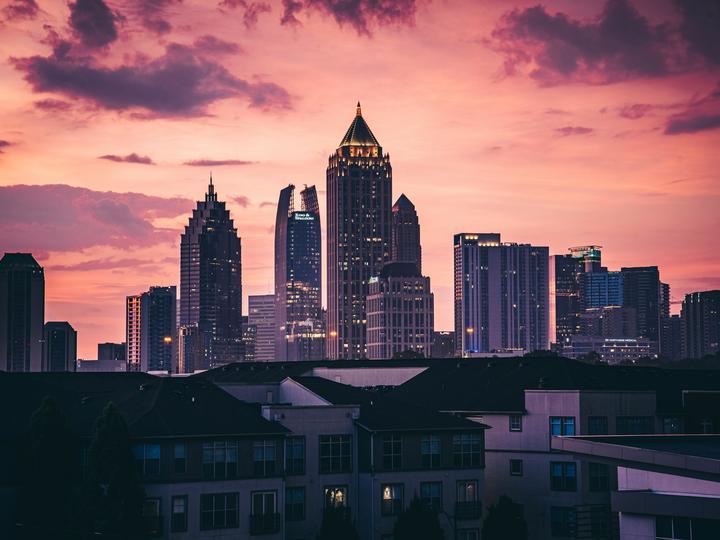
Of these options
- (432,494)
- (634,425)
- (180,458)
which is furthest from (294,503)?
(634,425)

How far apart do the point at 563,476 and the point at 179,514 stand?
1379 inches

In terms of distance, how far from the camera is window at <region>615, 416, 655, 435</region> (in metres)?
114

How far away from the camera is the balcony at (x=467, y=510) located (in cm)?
10275

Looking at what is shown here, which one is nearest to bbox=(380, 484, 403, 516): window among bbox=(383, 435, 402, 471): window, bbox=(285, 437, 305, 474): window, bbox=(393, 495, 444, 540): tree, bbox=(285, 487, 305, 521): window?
bbox=(383, 435, 402, 471): window

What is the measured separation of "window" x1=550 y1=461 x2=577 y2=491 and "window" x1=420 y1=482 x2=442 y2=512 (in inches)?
496

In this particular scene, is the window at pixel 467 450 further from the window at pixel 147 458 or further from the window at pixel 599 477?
the window at pixel 147 458

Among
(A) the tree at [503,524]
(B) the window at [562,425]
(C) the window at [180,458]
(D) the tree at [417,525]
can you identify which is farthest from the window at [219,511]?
(B) the window at [562,425]

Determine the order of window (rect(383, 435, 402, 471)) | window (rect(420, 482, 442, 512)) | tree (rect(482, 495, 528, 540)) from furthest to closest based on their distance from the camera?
1. window (rect(420, 482, 442, 512))
2. window (rect(383, 435, 402, 471))
3. tree (rect(482, 495, 528, 540))

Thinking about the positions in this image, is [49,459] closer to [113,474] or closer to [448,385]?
[113,474]

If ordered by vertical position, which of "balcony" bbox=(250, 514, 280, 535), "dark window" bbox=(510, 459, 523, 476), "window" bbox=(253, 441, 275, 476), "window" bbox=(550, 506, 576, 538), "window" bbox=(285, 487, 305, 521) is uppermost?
"window" bbox=(253, 441, 275, 476)

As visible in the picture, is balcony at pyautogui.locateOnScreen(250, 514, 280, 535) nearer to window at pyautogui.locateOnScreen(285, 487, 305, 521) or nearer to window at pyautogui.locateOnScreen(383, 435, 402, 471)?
window at pyautogui.locateOnScreen(285, 487, 305, 521)

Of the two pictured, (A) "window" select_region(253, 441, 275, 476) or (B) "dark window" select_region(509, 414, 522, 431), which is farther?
(B) "dark window" select_region(509, 414, 522, 431)

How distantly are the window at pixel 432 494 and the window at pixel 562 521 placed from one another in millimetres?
12610

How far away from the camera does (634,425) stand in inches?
4530
